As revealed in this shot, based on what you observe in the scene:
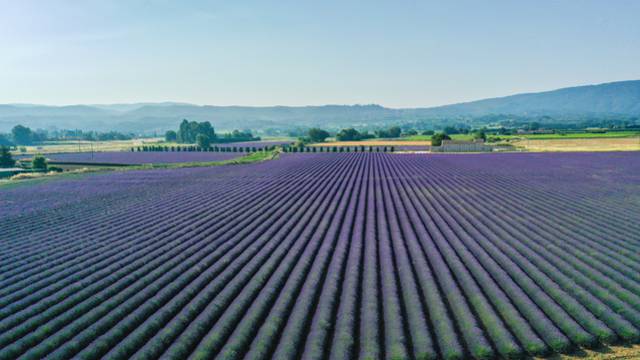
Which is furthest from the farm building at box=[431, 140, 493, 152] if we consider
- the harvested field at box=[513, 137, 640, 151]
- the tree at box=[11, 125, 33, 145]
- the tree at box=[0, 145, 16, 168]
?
the tree at box=[11, 125, 33, 145]

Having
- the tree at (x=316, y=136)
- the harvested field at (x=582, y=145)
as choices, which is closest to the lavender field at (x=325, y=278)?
the harvested field at (x=582, y=145)

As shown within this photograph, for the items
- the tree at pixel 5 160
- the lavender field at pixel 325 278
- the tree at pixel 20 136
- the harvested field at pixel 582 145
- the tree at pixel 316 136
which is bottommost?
the lavender field at pixel 325 278

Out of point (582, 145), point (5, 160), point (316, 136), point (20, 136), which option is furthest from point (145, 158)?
point (20, 136)

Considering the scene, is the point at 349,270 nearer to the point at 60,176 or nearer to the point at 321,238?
the point at 321,238

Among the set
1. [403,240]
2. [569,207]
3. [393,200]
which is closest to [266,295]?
[403,240]

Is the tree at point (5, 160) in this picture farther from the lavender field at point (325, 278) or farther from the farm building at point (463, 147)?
the farm building at point (463, 147)

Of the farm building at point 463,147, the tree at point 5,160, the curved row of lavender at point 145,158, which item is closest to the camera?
the tree at point 5,160
